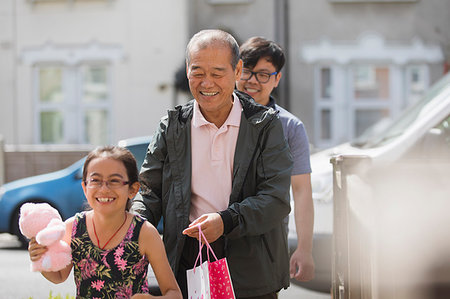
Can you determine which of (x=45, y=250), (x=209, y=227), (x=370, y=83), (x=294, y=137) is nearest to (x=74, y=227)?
(x=45, y=250)

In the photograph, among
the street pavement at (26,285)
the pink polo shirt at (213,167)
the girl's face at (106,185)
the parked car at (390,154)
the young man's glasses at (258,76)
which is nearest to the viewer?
the girl's face at (106,185)

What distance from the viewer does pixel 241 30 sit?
13.6 meters

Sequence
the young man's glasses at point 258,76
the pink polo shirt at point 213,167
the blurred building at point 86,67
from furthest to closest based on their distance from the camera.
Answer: the blurred building at point 86,67 → the young man's glasses at point 258,76 → the pink polo shirt at point 213,167

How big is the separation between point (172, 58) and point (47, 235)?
11841 mm

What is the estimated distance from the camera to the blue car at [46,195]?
322 inches

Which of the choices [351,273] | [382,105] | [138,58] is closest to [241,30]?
[138,58]

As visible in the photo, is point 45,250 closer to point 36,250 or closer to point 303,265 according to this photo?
point 36,250

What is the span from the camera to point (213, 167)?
7.77 feet

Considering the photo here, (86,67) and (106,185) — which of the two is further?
(86,67)

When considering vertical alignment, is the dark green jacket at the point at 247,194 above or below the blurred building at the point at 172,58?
below

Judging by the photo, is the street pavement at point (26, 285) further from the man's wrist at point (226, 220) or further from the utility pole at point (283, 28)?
the utility pole at point (283, 28)

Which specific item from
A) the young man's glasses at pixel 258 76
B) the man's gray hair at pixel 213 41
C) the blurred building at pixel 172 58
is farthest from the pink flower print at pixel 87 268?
the blurred building at pixel 172 58

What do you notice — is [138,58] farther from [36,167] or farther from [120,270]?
[120,270]

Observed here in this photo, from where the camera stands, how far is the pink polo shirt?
237 cm
